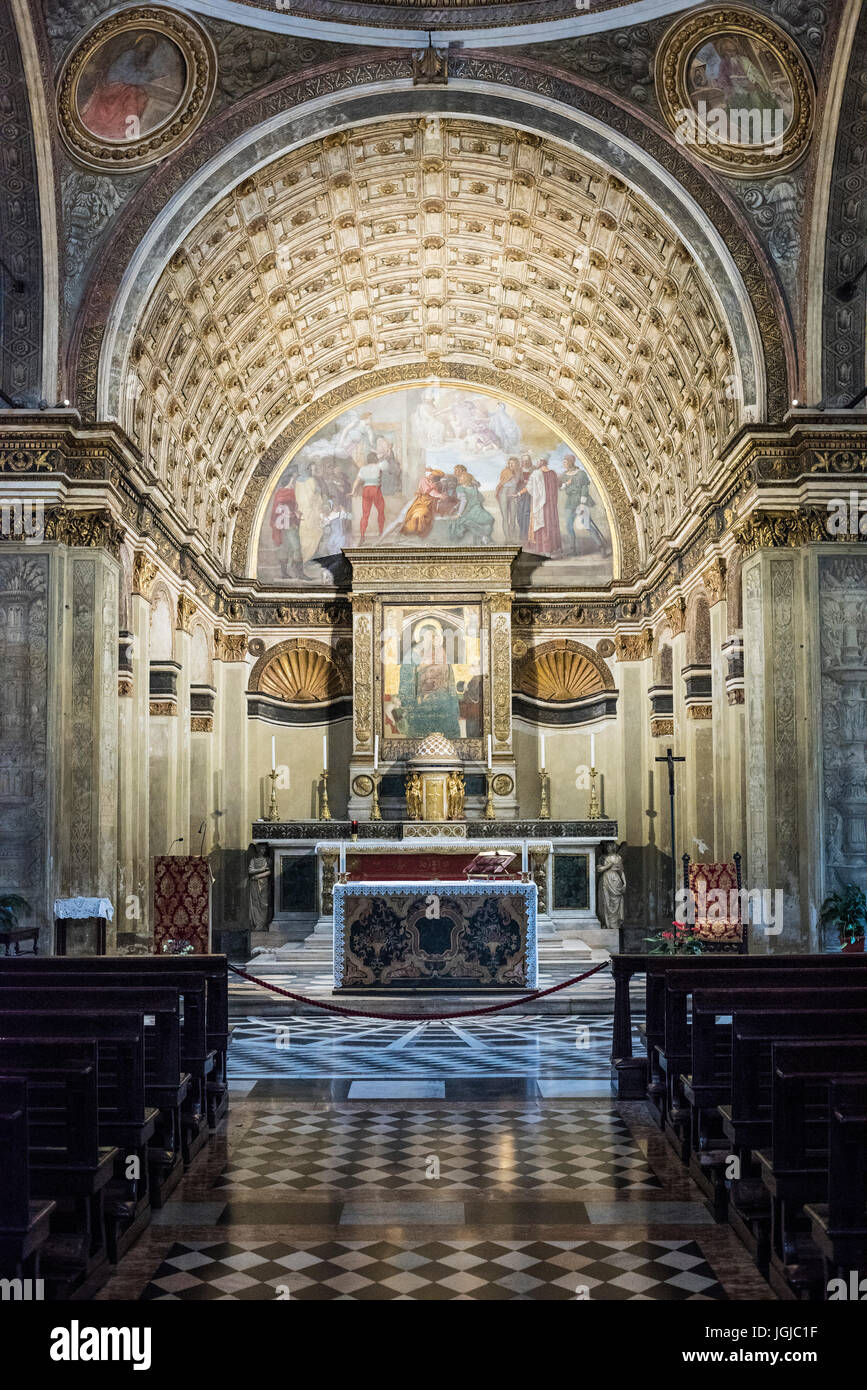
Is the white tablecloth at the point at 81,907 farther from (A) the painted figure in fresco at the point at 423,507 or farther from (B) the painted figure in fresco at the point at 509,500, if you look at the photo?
(B) the painted figure in fresco at the point at 509,500

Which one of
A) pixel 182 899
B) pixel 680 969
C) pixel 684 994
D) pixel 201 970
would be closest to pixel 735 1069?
pixel 684 994

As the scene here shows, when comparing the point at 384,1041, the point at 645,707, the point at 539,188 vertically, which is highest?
the point at 539,188

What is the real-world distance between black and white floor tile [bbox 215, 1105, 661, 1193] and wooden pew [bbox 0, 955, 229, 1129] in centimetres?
38

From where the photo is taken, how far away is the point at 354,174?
19266 millimetres

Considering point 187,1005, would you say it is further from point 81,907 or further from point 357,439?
point 357,439

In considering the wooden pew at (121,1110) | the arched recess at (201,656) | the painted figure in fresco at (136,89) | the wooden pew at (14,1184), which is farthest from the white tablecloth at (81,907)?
the wooden pew at (14,1184)

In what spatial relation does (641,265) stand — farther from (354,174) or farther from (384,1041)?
(384,1041)

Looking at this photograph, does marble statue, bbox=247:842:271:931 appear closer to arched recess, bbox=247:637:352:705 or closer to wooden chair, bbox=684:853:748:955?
arched recess, bbox=247:637:352:705

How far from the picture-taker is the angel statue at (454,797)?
23.4 metres

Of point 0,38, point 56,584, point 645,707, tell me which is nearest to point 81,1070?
point 56,584

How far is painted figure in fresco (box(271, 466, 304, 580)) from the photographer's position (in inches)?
1032

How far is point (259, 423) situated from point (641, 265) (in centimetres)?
876

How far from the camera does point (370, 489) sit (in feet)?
86.0

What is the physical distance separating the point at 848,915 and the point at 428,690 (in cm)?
1132
